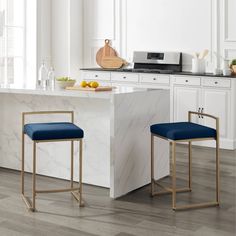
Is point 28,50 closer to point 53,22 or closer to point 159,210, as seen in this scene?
point 53,22

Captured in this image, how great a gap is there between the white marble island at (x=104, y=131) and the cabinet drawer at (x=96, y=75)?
2278 mm

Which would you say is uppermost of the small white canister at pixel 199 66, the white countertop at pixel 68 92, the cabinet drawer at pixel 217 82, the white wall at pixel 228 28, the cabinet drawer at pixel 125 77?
the white wall at pixel 228 28

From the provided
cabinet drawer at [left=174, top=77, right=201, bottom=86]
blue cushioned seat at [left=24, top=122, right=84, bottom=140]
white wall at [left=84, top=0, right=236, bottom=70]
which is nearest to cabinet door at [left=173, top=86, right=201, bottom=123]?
cabinet drawer at [left=174, top=77, right=201, bottom=86]

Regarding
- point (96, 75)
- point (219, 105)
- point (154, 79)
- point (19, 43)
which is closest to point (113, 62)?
point (96, 75)

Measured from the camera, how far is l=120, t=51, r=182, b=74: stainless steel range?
6672 mm

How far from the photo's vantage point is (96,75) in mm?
7031

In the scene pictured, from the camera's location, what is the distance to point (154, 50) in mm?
6953

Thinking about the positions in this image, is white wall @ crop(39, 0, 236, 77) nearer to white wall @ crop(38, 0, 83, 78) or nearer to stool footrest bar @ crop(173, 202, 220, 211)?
white wall @ crop(38, 0, 83, 78)

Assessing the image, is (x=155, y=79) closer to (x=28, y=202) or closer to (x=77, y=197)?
(x=77, y=197)

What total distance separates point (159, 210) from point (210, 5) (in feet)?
11.4

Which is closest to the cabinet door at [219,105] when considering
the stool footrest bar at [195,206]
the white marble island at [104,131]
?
the white marble island at [104,131]

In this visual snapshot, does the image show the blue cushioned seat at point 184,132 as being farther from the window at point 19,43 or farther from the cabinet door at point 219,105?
the window at point 19,43

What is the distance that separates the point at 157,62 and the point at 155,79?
0.43m

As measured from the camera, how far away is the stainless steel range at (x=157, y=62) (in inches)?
263
